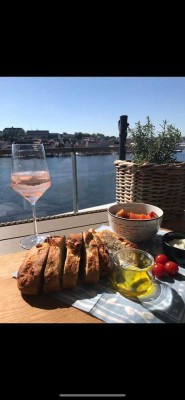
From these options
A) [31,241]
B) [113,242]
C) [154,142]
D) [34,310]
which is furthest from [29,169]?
[154,142]

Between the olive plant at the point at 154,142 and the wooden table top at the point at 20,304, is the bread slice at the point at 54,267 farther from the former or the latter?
the olive plant at the point at 154,142

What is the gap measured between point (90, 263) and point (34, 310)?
20 cm

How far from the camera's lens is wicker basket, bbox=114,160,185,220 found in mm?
1232

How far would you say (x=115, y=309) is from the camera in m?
0.66

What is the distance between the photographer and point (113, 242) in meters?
0.92

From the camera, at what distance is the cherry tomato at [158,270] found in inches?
31.5

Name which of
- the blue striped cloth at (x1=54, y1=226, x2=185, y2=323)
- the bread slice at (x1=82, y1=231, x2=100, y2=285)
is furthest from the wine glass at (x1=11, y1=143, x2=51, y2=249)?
the blue striped cloth at (x1=54, y1=226, x2=185, y2=323)

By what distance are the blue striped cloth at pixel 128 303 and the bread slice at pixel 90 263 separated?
0.09ft

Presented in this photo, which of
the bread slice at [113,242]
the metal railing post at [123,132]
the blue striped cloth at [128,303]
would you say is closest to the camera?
the blue striped cloth at [128,303]

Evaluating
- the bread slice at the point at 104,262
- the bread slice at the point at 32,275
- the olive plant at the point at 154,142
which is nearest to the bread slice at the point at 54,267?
the bread slice at the point at 32,275

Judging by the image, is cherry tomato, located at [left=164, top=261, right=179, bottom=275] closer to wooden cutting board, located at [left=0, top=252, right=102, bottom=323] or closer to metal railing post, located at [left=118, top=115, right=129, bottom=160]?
wooden cutting board, located at [left=0, top=252, right=102, bottom=323]

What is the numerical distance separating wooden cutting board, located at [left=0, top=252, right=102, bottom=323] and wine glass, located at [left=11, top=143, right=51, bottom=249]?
1.21 ft
